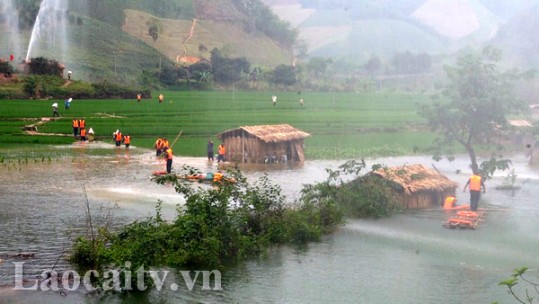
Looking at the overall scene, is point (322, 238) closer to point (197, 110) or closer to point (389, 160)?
point (389, 160)

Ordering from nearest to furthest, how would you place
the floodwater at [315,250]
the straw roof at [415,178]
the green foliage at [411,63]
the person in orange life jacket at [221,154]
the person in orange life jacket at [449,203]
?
the floodwater at [315,250]
the straw roof at [415,178]
the person in orange life jacket at [449,203]
the person in orange life jacket at [221,154]
the green foliage at [411,63]

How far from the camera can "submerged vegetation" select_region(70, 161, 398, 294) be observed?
1334cm

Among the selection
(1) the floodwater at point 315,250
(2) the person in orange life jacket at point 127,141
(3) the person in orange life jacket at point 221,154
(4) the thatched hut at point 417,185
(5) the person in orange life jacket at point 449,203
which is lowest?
(1) the floodwater at point 315,250

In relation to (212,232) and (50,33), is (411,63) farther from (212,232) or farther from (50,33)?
(212,232)

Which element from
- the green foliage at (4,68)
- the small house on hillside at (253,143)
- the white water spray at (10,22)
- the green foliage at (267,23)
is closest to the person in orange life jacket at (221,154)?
the small house on hillside at (253,143)

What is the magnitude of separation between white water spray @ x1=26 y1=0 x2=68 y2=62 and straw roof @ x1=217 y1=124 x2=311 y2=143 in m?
28.5

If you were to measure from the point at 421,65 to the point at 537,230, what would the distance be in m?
62.5

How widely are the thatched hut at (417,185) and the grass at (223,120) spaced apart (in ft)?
19.0

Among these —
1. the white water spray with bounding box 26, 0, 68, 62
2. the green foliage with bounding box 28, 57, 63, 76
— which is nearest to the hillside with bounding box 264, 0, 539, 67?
the white water spray with bounding box 26, 0, 68, 62

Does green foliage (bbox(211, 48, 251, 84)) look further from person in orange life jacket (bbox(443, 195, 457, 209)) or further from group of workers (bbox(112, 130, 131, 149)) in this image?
person in orange life jacket (bbox(443, 195, 457, 209))

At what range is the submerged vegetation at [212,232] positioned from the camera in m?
13.3

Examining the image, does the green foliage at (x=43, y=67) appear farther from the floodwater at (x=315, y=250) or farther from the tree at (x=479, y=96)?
the tree at (x=479, y=96)

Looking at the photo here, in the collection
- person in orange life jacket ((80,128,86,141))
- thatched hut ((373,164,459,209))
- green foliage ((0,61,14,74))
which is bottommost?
thatched hut ((373,164,459,209))

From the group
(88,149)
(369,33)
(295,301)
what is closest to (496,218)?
(295,301)
